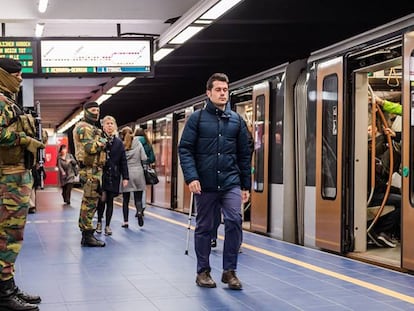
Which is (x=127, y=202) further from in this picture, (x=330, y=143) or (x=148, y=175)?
(x=330, y=143)

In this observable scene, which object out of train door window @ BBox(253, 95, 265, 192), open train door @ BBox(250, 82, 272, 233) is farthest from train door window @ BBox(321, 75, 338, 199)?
train door window @ BBox(253, 95, 265, 192)

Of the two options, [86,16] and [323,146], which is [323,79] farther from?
[86,16]

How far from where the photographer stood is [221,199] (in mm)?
5797

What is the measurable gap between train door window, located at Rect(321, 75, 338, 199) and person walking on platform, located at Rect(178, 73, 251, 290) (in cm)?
241

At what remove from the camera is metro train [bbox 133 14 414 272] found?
650cm

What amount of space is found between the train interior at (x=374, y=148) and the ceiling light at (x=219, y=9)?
1.65m

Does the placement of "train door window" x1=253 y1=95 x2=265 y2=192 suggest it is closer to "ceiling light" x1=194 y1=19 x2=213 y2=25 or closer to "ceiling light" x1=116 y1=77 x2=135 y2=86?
"ceiling light" x1=194 y1=19 x2=213 y2=25

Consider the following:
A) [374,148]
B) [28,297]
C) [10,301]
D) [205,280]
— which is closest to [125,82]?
[374,148]

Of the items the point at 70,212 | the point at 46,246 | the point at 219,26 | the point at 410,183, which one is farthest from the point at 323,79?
the point at 70,212

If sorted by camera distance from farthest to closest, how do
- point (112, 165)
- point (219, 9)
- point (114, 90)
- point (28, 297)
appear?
point (114, 90), point (112, 165), point (219, 9), point (28, 297)

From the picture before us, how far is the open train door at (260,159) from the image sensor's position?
9.83m

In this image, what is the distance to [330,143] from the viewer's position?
8.05 metres

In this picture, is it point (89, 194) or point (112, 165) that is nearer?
point (89, 194)

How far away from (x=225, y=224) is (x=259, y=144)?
15.1 feet
